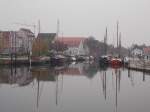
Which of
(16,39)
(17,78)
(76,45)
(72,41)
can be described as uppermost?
(72,41)

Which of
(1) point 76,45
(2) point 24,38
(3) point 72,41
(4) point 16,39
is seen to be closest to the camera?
(4) point 16,39

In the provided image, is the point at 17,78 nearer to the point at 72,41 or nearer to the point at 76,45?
the point at 76,45

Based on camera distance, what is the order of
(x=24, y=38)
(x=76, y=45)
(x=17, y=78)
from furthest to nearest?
(x=76, y=45)
(x=24, y=38)
(x=17, y=78)

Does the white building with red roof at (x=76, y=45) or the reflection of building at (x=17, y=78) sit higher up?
the white building with red roof at (x=76, y=45)

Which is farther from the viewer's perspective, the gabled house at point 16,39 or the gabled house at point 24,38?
the gabled house at point 24,38

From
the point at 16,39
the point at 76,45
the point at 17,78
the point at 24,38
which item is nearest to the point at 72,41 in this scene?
the point at 76,45

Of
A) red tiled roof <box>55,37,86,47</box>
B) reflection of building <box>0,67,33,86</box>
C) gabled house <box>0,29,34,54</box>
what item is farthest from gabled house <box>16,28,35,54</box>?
reflection of building <box>0,67,33,86</box>

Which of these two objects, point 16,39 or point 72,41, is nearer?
point 16,39

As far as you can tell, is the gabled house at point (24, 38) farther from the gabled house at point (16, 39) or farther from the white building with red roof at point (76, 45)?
the white building with red roof at point (76, 45)

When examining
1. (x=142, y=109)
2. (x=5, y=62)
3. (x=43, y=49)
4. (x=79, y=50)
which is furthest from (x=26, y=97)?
(x=79, y=50)

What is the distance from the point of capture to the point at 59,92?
18.7 metres

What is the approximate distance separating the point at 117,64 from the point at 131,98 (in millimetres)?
42113

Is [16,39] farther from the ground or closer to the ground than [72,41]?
closer to the ground

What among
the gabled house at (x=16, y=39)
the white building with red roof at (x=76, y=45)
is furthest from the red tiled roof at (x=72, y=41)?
the gabled house at (x=16, y=39)
